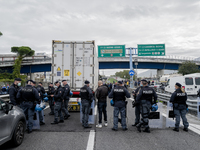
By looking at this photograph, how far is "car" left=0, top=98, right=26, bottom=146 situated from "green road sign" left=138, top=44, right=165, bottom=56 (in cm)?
2369

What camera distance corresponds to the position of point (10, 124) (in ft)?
13.3

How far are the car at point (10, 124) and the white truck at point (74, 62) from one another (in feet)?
15.2

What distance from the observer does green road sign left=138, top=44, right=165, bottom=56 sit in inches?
1013

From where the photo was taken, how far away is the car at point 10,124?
3812mm

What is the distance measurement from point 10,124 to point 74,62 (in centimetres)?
558

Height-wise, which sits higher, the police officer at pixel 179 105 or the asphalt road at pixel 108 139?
the police officer at pixel 179 105

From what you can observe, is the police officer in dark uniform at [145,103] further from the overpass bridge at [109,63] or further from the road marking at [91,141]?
the overpass bridge at [109,63]

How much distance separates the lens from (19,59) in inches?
1585

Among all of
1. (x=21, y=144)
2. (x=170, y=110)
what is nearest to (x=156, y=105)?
(x=170, y=110)

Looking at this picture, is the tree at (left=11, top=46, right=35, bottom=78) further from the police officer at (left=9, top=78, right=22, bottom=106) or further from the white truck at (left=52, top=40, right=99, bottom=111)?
the police officer at (left=9, top=78, right=22, bottom=106)

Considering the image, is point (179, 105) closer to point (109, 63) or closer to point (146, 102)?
point (146, 102)

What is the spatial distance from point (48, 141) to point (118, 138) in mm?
2061

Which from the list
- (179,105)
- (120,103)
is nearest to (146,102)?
(120,103)

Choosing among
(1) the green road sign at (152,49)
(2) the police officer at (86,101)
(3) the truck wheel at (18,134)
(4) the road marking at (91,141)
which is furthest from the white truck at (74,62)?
(1) the green road sign at (152,49)
